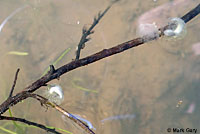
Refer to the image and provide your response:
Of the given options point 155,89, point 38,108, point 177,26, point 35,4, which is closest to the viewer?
point 177,26

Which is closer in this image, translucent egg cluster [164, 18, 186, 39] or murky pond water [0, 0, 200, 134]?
translucent egg cluster [164, 18, 186, 39]

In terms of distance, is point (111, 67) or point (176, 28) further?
point (111, 67)

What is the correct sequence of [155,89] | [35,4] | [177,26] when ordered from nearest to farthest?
[177,26]
[155,89]
[35,4]

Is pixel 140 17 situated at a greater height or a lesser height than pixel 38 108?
greater

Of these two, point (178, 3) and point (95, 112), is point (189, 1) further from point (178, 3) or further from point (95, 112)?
point (95, 112)

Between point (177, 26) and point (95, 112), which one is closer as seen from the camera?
point (177, 26)

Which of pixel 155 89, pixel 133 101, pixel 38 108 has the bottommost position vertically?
pixel 38 108

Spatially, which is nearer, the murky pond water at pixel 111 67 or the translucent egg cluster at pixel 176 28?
the translucent egg cluster at pixel 176 28

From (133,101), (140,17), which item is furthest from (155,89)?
(140,17)
